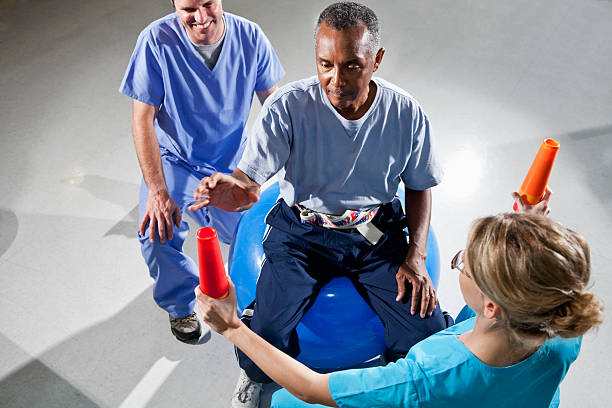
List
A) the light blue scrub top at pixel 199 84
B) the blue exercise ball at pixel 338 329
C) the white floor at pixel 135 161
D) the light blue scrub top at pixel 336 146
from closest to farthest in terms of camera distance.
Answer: the light blue scrub top at pixel 336 146
the blue exercise ball at pixel 338 329
the light blue scrub top at pixel 199 84
the white floor at pixel 135 161

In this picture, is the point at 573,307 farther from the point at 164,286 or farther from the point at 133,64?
the point at 133,64

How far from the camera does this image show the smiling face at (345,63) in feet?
4.33

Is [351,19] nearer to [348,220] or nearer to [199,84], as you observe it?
[348,220]

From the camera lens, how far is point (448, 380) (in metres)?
1.09

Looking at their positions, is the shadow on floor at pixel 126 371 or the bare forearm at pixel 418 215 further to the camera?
the shadow on floor at pixel 126 371

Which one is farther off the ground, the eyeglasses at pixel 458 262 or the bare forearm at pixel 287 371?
the eyeglasses at pixel 458 262

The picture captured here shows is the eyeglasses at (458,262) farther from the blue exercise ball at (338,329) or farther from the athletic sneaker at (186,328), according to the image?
the athletic sneaker at (186,328)

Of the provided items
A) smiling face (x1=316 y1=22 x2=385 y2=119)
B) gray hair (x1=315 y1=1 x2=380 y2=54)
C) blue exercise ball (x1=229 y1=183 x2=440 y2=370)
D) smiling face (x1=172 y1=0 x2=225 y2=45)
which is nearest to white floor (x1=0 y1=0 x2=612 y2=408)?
blue exercise ball (x1=229 y1=183 x2=440 y2=370)

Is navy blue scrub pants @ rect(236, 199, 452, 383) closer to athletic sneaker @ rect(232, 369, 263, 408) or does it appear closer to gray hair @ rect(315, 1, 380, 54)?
athletic sneaker @ rect(232, 369, 263, 408)

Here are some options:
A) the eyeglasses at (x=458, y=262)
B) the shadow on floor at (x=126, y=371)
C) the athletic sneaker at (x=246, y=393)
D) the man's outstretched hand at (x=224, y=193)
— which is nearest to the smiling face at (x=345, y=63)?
the man's outstretched hand at (x=224, y=193)

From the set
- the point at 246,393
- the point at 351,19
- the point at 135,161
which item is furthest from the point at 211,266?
the point at 135,161

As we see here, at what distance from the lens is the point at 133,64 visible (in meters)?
1.88

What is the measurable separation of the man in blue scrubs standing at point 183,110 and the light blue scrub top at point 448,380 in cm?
86

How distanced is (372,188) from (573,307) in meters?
0.73
